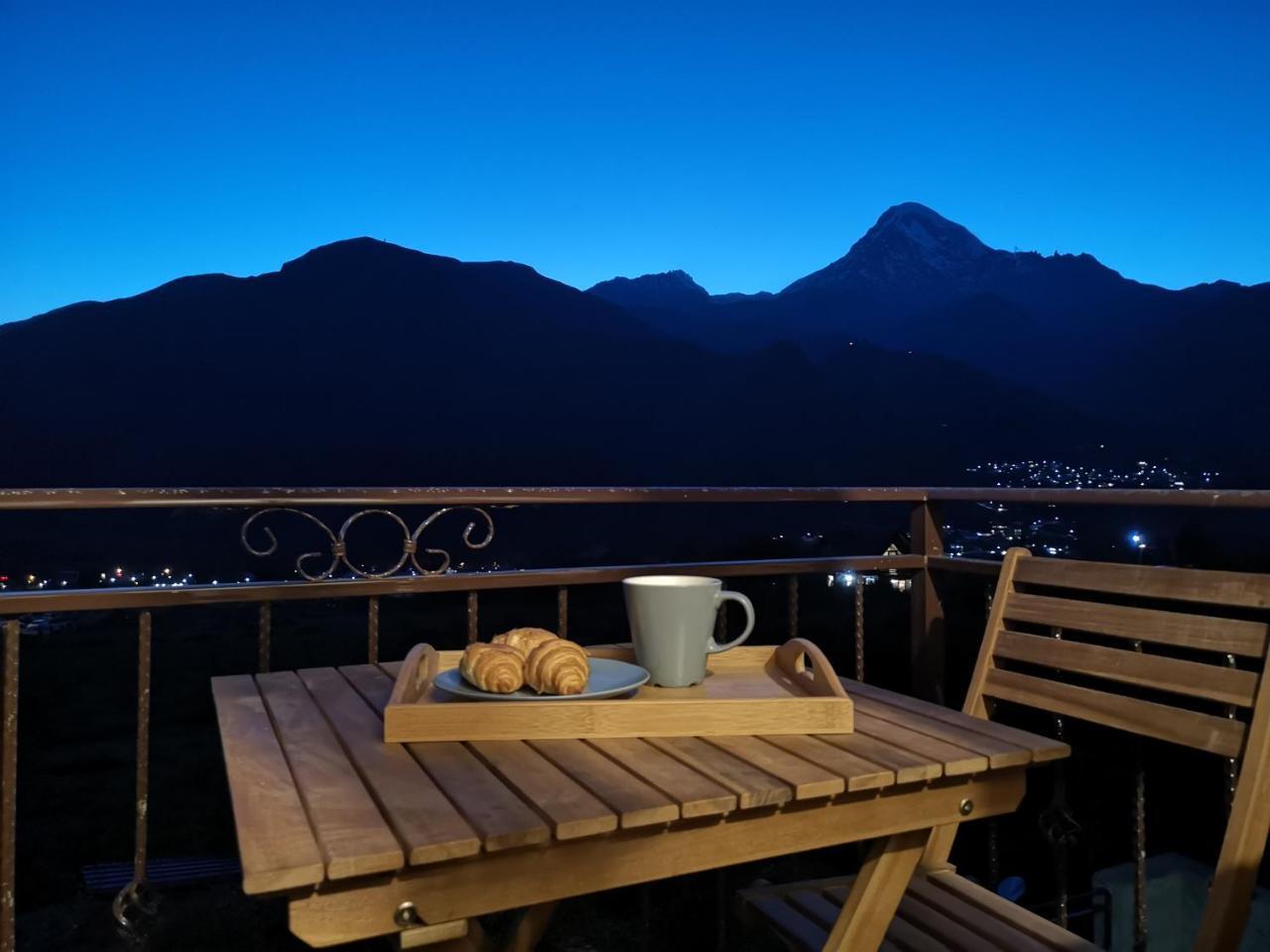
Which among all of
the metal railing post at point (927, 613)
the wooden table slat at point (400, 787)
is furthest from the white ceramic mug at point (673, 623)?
the metal railing post at point (927, 613)

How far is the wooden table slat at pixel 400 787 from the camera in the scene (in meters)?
0.75

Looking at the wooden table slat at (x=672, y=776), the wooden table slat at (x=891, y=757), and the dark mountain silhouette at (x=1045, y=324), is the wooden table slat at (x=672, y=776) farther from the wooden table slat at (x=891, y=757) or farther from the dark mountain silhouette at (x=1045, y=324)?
the dark mountain silhouette at (x=1045, y=324)

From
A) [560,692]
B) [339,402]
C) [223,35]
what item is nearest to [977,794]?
[560,692]

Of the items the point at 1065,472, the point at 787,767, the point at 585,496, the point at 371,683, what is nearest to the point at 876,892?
the point at 787,767

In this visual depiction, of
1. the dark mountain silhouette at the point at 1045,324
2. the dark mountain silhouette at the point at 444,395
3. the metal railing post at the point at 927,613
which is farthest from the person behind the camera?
the dark mountain silhouette at the point at 1045,324

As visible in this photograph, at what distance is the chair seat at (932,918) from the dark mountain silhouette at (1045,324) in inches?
957

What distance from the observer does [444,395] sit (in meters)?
41.8

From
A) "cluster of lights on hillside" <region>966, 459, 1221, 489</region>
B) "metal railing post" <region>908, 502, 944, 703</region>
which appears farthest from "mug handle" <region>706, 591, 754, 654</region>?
"cluster of lights on hillside" <region>966, 459, 1221, 489</region>

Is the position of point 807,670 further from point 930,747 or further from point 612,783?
point 612,783

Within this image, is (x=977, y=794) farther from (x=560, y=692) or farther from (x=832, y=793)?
(x=560, y=692)

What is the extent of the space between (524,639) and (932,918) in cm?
85

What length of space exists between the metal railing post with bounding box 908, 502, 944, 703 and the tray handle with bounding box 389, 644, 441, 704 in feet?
5.57

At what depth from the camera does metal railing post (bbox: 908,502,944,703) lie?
8.61ft

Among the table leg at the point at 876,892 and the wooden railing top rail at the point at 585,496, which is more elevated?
the wooden railing top rail at the point at 585,496
